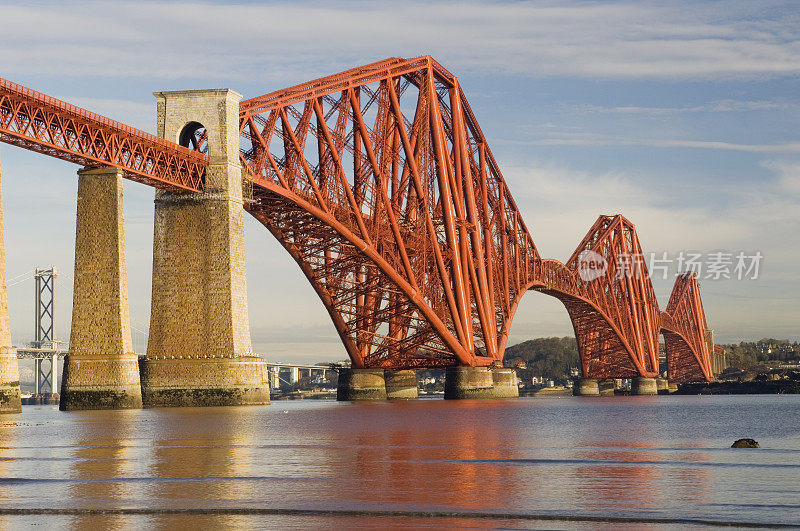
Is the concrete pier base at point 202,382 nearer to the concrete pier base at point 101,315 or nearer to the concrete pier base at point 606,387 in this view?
the concrete pier base at point 101,315

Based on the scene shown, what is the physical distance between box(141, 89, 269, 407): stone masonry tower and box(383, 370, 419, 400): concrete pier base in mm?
36874

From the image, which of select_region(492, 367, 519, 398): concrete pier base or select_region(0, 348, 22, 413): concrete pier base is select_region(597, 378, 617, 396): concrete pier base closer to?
select_region(492, 367, 519, 398): concrete pier base

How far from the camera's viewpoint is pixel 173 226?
217ft

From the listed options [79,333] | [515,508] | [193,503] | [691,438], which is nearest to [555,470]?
[515,508]

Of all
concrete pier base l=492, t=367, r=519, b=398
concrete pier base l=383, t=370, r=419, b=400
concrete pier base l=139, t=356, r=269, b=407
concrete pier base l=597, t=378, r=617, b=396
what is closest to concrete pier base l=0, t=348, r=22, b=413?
concrete pier base l=139, t=356, r=269, b=407

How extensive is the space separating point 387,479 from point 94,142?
39.2 meters

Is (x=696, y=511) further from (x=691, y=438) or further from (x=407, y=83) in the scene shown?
(x=407, y=83)

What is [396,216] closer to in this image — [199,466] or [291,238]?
[291,238]

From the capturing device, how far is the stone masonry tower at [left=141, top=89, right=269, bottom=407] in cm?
6347

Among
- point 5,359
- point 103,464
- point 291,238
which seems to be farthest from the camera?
point 291,238

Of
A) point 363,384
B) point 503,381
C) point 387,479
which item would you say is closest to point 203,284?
point 363,384

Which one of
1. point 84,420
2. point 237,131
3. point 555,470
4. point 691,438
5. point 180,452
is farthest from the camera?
point 237,131

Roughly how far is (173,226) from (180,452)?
3687 cm

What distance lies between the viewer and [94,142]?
5762cm
